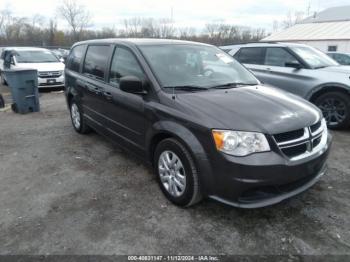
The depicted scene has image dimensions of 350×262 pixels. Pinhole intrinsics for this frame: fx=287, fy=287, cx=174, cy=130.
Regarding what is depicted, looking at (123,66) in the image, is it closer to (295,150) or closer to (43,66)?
(295,150)

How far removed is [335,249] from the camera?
2416mm

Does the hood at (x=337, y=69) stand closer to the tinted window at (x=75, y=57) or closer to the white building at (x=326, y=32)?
the tinted window at (x=75, y=57)

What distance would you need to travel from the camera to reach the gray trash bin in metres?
6.94

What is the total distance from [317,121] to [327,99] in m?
3.14

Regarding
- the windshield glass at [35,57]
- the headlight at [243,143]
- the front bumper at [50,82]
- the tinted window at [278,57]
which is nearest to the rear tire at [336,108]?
the tinted window at [278,57]

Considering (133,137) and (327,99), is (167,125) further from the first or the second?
(327,99)

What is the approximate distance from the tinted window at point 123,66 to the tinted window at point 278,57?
393 cm

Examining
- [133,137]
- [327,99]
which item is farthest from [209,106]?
[327,99]

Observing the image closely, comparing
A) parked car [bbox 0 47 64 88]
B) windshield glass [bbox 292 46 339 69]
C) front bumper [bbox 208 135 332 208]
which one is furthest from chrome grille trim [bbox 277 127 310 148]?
parked car [bbox 0 47 64 88]

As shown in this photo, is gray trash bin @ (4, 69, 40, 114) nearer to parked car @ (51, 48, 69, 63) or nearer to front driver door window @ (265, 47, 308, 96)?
parked car @ (51, 48, 69, 63)

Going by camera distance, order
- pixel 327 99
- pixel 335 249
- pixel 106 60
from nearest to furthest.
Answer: pixel 335 249
pixel 106 60
pixel 327 99

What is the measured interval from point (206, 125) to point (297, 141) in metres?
0.84

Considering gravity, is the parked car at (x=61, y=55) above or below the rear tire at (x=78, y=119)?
above

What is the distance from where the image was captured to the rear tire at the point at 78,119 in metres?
5.20
